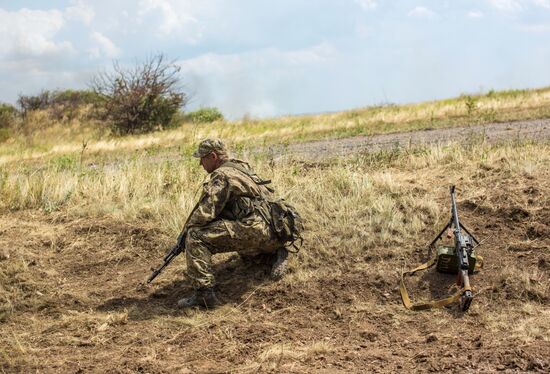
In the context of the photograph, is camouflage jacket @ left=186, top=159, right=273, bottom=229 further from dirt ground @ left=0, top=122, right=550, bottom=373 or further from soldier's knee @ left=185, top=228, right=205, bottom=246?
dirt ground @ left=0, top=122, right=550, bottom=373

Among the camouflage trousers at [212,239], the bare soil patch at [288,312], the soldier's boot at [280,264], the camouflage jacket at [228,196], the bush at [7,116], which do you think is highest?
the bush at [7,116]

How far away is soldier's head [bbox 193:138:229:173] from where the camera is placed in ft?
17.5

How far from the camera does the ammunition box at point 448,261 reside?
5.18m

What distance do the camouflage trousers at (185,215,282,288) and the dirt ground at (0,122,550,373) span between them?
323 millimetres

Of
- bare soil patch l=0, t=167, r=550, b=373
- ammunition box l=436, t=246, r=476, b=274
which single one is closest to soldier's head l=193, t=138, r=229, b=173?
bare soil patch l=0, t=167, r=550, b=373

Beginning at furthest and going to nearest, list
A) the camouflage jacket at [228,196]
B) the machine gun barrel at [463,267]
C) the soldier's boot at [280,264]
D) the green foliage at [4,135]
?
1. the green foliage at [4,135]
2. the soldier's boot at [280,264]
3. the camouflage jacket at [228,196]
4. the machine gun barrel at [463,267]

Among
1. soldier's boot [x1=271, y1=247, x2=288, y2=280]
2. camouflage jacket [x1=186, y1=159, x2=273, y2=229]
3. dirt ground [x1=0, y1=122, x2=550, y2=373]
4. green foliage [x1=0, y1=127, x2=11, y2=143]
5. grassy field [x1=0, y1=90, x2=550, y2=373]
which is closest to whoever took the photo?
dirt ground [x1=0, y1=122, x2=550, y2=373]

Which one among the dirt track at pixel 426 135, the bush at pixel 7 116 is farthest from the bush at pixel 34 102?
the dirt track at pixel 426 135

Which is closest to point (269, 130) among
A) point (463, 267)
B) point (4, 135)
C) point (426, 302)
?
point (4, 135)

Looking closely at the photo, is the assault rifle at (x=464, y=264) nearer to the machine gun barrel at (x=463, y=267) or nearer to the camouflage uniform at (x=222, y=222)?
the machine gun barrel at (x=463, y=267)

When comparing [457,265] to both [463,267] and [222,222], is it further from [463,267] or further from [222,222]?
[222,222]

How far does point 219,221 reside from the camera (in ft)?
17.3

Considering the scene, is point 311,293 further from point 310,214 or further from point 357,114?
point 357,114

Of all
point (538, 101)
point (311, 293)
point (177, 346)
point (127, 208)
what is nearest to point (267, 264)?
point (311, 293)
